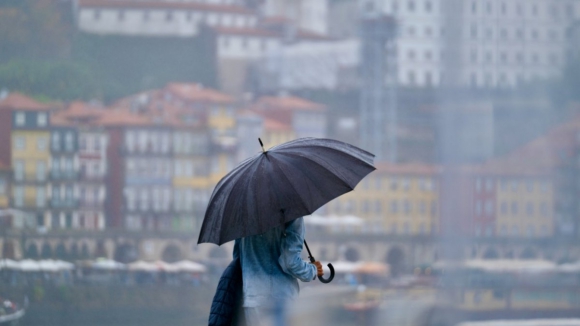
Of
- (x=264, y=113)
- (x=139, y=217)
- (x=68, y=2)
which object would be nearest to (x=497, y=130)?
(x=264, y=113)

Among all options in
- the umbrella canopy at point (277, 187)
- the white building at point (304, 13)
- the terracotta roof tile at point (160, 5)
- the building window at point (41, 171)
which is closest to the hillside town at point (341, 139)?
the building window at point (41, 171)

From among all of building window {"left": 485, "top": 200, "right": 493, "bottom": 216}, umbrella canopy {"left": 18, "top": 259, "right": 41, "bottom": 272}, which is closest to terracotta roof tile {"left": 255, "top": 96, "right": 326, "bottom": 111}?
building window {"left": 485, "top": 200, "right": 493, "bottom": 216}

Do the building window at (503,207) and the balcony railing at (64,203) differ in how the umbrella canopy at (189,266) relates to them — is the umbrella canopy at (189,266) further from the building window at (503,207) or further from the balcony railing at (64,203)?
the building window at (503,207)

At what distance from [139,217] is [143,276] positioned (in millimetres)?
1286

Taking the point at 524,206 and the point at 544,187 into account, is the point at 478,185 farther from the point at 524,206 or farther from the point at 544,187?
the point at 544,187

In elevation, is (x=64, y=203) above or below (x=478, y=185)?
below

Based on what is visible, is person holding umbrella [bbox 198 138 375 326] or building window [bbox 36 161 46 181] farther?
building window [bbox 36 161 46 181]

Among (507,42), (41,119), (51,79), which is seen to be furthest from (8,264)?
(507,42)

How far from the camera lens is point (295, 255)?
1728 mm

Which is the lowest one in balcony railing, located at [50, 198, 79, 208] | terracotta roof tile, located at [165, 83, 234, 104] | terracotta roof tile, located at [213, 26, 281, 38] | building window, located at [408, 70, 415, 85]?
balcony railing, located at [50, 198, 79, 208]

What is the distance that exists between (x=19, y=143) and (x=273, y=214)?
2124cm

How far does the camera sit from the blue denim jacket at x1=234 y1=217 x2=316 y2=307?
5.69 feet

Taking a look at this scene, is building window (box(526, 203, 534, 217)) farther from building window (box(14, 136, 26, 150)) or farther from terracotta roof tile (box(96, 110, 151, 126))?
building window (box(14, 136, 26, 150))

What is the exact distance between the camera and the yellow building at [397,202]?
23.0 metres
